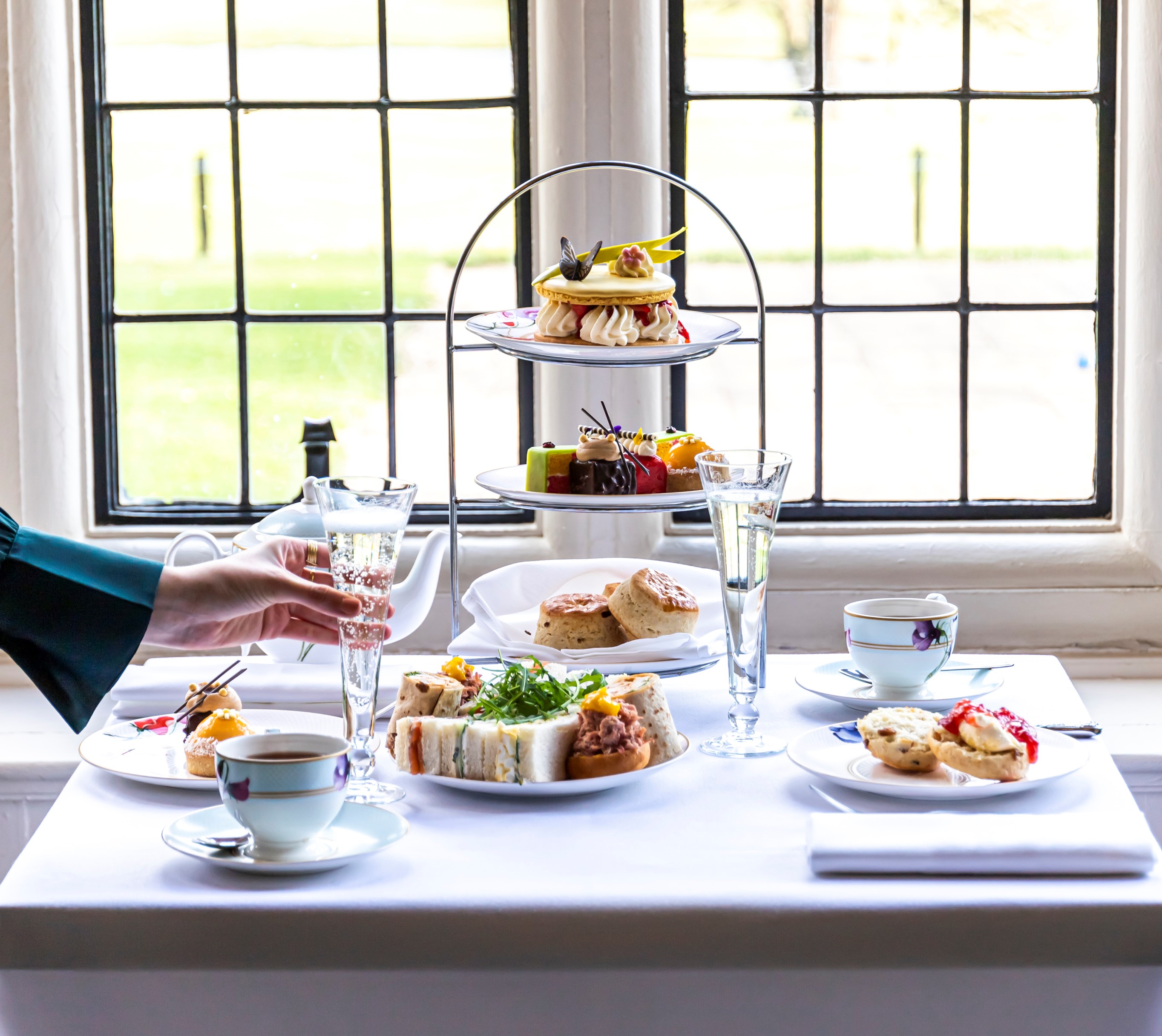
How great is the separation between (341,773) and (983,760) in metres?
0.55

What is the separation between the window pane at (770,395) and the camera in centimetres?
241

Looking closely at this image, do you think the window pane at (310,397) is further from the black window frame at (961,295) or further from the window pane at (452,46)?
the black window frame at (961,295)

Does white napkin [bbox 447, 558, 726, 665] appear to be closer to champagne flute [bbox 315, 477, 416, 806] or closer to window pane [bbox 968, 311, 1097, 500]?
champagne flute [bbox 315, 477, 416, 806]

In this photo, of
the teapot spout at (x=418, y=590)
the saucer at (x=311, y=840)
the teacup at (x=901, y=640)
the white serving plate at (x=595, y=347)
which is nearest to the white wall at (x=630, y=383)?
→ the white serving plate at (x=595, y=347)

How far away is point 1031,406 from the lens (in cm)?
242

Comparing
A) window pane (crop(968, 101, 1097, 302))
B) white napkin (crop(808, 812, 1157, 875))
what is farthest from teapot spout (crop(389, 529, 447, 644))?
window pane (crop(968, 101, 1097, 302))

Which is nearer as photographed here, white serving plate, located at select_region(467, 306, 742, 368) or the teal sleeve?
the teal sleeve

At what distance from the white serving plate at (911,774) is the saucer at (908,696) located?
0.37 feet

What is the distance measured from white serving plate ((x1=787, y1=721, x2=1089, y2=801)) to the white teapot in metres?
0.47

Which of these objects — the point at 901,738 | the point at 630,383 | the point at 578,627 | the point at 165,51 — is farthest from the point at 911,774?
the point at 165,51

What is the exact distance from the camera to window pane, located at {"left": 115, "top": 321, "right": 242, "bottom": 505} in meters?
2.42

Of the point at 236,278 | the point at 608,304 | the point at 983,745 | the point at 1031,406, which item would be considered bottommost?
the point at 983,745

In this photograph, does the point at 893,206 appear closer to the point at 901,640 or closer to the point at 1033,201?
the point at 1033,201

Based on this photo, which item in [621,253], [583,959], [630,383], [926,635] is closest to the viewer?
[583,959]
